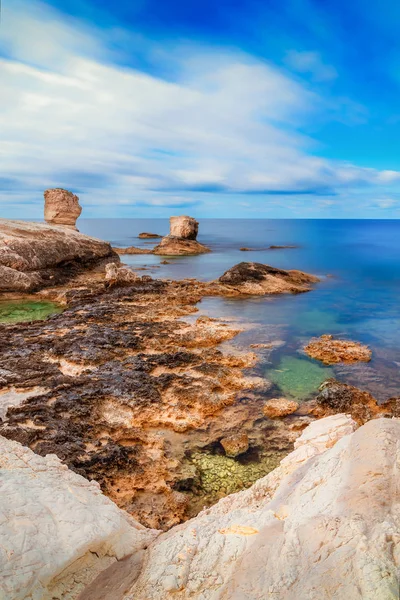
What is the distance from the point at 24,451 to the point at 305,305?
19797 millimetres

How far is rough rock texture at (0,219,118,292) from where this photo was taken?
24.2 m

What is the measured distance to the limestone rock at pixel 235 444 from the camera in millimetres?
8156

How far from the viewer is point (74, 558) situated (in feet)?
12.0

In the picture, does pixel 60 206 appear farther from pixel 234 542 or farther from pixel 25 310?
pixel 234 542

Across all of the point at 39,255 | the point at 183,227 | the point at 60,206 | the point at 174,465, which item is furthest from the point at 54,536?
the point at 183,227

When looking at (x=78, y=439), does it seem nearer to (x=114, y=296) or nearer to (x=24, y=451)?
(x=24, y=451)

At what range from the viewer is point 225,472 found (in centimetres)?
755

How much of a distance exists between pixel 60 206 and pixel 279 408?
38.9 metres

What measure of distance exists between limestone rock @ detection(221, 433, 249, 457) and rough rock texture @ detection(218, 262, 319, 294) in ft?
56.5

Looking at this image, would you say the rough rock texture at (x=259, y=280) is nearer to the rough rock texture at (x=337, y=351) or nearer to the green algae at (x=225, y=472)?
the rough rock texture at (x=337, y=351)

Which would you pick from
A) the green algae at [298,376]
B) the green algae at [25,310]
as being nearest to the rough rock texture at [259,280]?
the green algae at [25,310]

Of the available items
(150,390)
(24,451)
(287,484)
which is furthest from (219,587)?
(150,390)

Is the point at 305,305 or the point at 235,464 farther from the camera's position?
the point at 305,305

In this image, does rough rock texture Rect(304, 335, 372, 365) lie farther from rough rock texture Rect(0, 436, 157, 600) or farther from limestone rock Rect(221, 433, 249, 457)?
rough rock texture Rect(0, 436, 157, 600)
